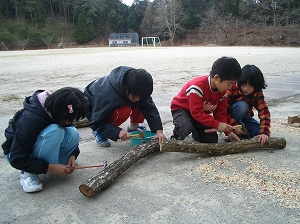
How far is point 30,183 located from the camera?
2.07 metres

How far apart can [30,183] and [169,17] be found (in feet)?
186

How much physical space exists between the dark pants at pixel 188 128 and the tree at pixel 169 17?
169ft

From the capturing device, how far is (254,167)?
2.34 m

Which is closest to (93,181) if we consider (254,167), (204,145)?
(204,145)

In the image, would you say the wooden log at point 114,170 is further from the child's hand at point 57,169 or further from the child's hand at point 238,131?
the child's hand at point 238,131

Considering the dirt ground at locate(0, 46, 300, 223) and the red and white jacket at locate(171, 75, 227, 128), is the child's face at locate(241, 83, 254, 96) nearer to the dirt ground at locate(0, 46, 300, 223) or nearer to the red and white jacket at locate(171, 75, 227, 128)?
the red and white jacket at locate(171, 75, 227, 128)

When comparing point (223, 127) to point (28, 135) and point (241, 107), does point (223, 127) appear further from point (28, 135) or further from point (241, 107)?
point (28, 135)

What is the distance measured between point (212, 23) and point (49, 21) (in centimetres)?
3154

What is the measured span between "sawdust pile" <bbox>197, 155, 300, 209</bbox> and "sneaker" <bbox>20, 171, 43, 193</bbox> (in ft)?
4.13

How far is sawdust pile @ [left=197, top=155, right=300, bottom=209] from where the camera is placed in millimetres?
1938

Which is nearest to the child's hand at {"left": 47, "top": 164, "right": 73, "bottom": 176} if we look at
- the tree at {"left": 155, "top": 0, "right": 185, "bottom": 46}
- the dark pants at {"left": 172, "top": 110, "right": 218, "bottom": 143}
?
the dark pants at {"left": 172, "top": 110, "right": 218, "bottom": 143}

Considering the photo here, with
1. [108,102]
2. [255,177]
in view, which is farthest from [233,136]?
[108,102]

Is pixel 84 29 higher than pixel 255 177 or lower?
higher

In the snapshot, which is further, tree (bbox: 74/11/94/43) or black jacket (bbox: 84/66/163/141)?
tree (bbox: 74/11/94/43)
